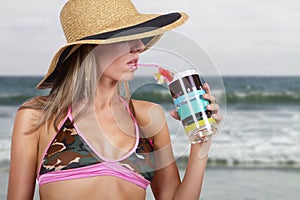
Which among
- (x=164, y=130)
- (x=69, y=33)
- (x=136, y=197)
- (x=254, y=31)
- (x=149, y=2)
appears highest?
(x=69, y=33)

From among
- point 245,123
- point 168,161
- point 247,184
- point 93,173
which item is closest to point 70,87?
point 93,173

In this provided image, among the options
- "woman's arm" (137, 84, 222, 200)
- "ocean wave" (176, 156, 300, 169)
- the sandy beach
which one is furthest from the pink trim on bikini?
"ocean wave" (176, 156, 300, 169)

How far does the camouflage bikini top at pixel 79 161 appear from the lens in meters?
1.73

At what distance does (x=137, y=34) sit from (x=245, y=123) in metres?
6.32

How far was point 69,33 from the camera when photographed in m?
1.76

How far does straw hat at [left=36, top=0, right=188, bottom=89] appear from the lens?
162 centimetres

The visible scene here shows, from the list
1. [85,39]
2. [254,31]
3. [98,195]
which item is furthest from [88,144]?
[254,31]

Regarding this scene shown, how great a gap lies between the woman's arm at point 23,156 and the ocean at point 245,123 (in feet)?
0.98

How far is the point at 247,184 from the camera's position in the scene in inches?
198

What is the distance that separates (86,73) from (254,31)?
8.56 metres

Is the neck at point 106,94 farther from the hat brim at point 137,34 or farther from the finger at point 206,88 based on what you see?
the finger at point 206,88

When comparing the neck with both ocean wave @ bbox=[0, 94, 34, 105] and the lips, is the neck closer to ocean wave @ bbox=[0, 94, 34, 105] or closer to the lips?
the lips

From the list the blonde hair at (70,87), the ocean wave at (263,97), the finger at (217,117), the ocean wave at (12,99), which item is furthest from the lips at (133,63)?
the ocean wave at (263,97)

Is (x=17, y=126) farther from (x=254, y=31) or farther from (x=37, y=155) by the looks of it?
(x=254, y=31)
